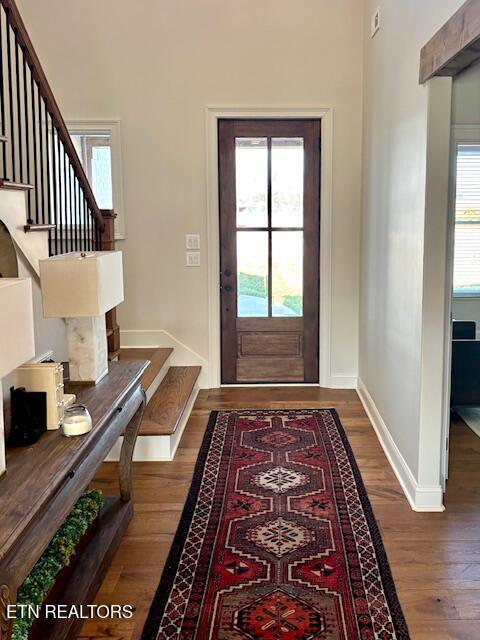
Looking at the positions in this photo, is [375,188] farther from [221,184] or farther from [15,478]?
[15,478]

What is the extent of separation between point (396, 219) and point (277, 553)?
2037 mm

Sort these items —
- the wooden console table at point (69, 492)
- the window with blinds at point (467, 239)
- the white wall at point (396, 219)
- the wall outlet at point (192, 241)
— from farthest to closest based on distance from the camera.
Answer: the window with blinds at point (467, 239), the wall outlet at point (192, 241), the white wall at point (396, 219), the wooden console table at point (69, 492)

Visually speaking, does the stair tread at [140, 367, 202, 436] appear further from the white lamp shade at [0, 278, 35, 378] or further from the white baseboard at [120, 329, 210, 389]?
the white lamp shade at [0, 278, 35, 378]

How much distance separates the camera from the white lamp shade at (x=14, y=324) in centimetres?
155

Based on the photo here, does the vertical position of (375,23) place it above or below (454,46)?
above

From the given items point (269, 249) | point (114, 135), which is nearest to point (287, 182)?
point (269, 249)

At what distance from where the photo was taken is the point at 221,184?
518 cm

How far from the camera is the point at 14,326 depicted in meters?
1.61

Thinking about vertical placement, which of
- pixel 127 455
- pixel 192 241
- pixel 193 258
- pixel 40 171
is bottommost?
A: pixel 127 455

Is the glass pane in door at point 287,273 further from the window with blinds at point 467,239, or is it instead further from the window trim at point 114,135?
the window with blinds at point 467,239

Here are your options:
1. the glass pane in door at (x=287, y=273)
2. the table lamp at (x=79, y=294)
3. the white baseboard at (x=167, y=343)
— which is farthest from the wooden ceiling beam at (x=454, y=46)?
the white baseboard at (x=167, y=343)

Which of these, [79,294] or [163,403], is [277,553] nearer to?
[79,294]

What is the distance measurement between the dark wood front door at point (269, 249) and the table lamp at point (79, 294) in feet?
9.03

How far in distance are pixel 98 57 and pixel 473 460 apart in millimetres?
4093
